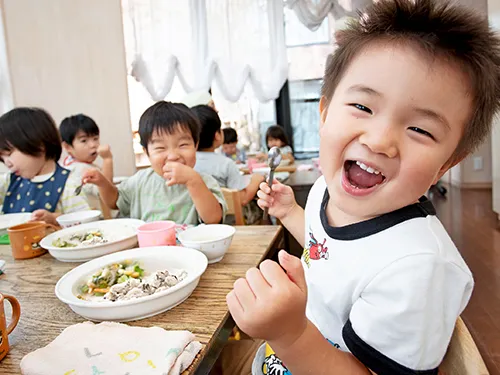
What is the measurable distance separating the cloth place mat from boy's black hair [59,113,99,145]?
2.25 metres

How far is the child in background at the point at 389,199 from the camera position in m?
0.54

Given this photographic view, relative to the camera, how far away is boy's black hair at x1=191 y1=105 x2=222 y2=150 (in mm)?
2324

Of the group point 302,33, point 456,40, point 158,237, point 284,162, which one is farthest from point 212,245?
point 302,33

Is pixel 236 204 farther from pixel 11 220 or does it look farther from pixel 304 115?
pixel 304 115

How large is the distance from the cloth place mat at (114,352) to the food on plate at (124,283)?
0.11 metres

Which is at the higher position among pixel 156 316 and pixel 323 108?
pixel 323 108

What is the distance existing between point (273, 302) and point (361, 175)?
0.98ft

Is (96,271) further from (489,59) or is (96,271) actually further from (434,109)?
(489,59)

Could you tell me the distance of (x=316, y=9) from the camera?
420cm

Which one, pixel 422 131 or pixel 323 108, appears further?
pixel 323 108

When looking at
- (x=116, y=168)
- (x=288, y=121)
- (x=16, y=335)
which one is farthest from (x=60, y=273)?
(x=288, y=121)

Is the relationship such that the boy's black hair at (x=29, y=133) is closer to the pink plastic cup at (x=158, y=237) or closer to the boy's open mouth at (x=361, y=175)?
the pink plastic cup at (x=158, y=237)

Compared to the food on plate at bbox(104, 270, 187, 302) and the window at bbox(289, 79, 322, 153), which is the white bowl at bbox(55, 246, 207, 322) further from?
the window at bbox(289, 79, 322, 153)

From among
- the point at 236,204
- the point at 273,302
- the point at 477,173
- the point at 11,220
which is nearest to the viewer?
the point at 273,302
